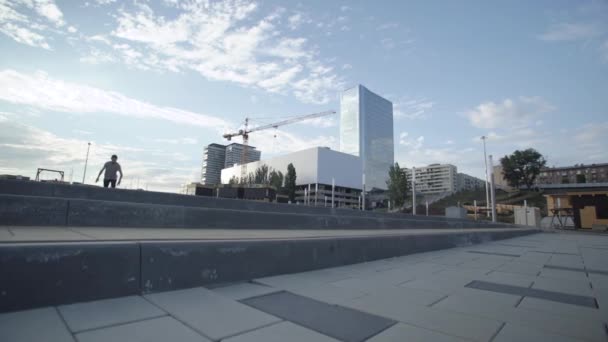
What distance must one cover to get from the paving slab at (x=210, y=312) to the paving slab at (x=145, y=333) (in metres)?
0.07

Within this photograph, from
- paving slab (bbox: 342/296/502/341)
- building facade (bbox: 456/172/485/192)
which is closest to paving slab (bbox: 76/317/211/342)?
paving slab (bbox: 342/296/502/341)

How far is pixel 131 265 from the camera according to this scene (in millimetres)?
2016

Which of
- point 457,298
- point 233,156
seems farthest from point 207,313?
point 233,156

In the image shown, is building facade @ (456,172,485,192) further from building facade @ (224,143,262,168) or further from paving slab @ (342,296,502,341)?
paving slab @ (342,296,502,341)

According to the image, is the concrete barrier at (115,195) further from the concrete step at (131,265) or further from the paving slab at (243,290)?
the paving slab at (243,290)

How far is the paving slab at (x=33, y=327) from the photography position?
1278mm

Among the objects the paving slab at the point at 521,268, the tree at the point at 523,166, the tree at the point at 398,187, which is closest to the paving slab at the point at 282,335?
the paving slab at the point at 521,268

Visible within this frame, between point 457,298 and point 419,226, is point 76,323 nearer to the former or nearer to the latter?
point 457,298

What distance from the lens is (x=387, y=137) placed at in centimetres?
13162

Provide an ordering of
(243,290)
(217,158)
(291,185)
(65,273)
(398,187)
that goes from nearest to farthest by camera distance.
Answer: (65,273), (243,290), (398,187), (291,185), (217,158)

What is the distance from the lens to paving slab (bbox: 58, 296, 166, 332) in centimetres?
151

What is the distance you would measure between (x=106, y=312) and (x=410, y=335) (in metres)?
1.80

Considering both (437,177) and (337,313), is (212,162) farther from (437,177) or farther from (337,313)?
(337,313)

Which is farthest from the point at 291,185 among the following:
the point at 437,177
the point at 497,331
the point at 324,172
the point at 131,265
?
the point at 437,177
